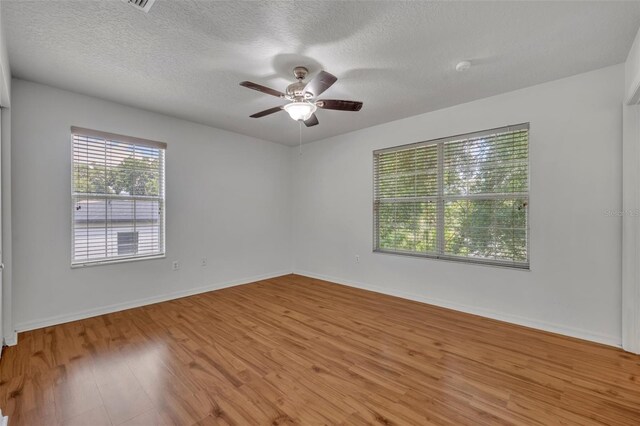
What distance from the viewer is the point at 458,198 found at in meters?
3.60

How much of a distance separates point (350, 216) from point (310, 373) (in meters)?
2.91

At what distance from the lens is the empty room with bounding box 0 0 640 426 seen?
1910 millimetres

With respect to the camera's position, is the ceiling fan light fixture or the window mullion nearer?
the ceiling fan light fixture

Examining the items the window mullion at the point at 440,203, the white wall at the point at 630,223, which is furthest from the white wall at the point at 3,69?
the white wall at the point at 630,223

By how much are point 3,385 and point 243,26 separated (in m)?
3.06

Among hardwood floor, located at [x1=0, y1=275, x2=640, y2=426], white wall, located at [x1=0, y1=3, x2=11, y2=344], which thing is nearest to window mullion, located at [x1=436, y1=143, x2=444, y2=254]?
hardwood floor, located at [x1=0, y1=275, x2=640, y2=426]

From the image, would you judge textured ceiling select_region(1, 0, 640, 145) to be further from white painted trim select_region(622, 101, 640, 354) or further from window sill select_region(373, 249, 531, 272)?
window sill select_region(373, 249, 531, 272)

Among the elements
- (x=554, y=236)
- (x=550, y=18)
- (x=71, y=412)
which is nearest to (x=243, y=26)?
(x=550, y=18)

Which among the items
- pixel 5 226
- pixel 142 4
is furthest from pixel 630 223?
pixel 5 226

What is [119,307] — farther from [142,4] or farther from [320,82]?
[320,82]

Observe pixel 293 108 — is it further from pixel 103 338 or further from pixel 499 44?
pixel 103 338

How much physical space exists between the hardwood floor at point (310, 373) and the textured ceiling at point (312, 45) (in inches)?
101

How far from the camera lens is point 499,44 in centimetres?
228

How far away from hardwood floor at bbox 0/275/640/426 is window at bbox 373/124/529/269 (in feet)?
2.96
